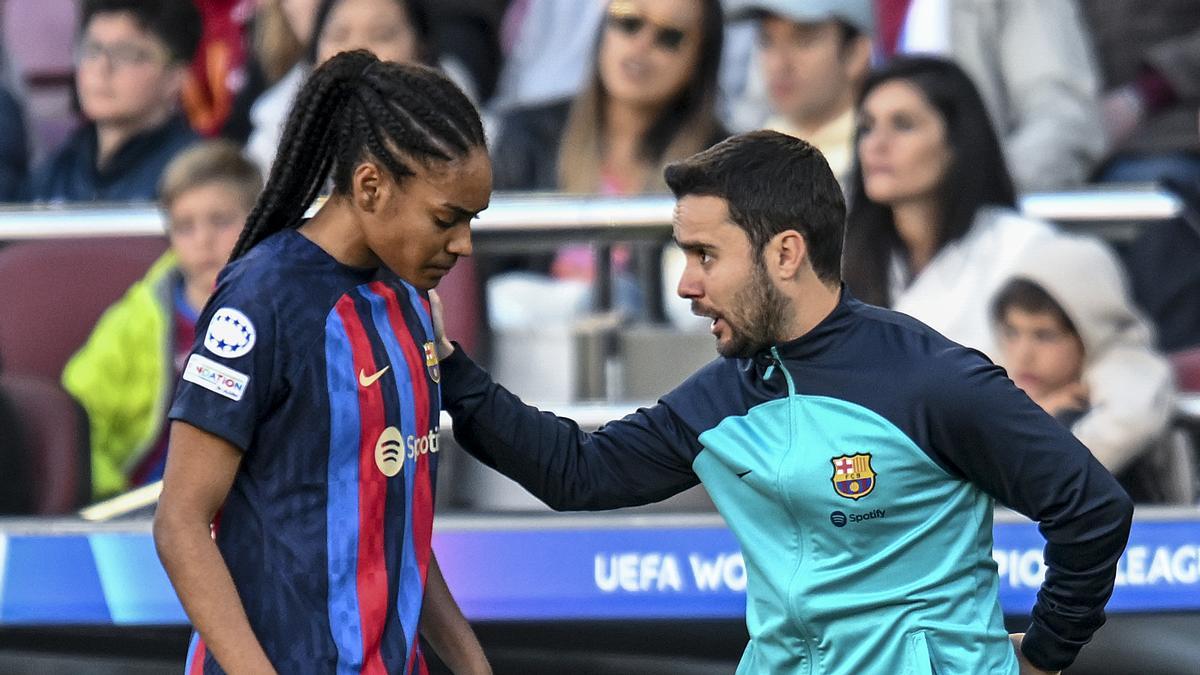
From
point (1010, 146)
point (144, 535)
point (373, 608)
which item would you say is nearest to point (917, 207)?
point (1010, 146)

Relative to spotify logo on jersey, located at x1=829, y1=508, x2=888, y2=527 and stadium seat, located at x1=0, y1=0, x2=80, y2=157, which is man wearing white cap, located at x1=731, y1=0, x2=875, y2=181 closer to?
stadium seat, located at x1=0, y1=0, x2=80, y2=157

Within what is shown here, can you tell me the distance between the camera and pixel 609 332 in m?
3.70

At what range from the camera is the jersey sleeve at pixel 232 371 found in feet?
6.51

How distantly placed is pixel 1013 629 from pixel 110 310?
204 centimetres

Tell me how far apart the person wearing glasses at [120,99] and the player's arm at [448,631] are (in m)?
2.67

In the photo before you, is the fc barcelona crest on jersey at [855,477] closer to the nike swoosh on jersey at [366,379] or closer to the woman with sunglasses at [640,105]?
the nike swoosh on jersey at [366,379]

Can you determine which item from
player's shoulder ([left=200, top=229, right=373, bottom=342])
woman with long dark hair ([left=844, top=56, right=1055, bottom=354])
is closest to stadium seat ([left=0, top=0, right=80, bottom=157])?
woman with long dark hair ([left=844, top=56, right=1055, bottom=354])

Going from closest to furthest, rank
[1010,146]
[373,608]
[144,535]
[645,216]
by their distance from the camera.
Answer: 1. [373,608]
2. [144,535]
3. [645,216]
4. [1010,146]

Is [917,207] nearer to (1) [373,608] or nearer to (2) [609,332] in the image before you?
(2) [609,332]

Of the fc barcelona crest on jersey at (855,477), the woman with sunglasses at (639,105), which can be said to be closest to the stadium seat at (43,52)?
the woman with sunglasses at (639,105)

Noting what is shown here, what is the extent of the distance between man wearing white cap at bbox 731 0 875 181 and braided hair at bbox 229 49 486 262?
244 cm

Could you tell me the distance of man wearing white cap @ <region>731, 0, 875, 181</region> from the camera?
4500 mm

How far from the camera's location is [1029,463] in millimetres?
2174

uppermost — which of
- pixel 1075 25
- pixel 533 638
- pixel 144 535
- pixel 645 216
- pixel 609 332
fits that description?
pixel 1075 25
